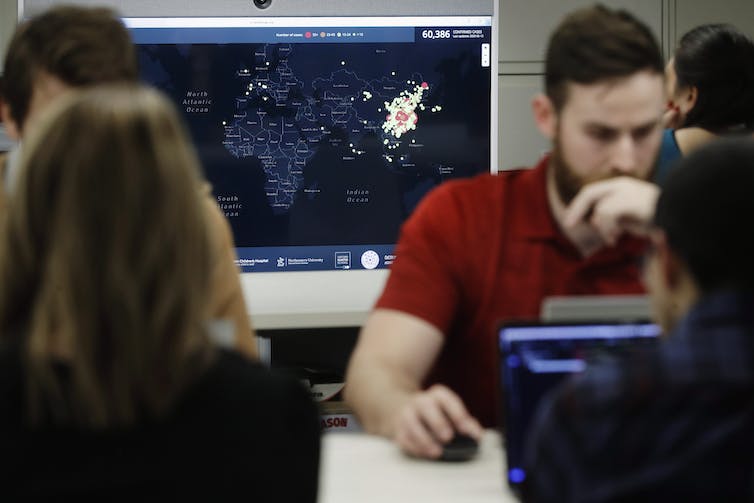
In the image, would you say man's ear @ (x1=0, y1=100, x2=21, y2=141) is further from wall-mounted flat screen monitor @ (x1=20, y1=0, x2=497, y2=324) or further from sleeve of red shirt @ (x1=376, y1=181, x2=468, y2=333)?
wall-mounted flat screen monitor @ (x1=20, y1=0, x2=497, y2=324)

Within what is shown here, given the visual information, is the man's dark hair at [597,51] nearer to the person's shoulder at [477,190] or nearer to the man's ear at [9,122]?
the person's shoulder at [477,190]

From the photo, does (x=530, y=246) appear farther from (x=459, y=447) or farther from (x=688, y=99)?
(x=688, y=99)

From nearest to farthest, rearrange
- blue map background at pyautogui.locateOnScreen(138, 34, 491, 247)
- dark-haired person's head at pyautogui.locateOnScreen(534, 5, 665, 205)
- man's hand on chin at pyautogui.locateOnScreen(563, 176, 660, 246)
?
man's hand on chin at pyautogui.locateOnScreen(563, 176, 660, 246) → dark-haired person's head at pyautogui.locateOnScreen(534, 5, 665, 205) → blue map background at pyautogui.locateOnScreen(138, 34, 491, 247)

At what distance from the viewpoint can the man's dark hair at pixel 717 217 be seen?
2.89ft

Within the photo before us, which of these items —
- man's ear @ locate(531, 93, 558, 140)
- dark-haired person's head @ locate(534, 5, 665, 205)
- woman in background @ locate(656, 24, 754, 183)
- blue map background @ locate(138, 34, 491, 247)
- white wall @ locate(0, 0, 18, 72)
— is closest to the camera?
dark-haired person's head @ locate(534, 5, 665, 205)

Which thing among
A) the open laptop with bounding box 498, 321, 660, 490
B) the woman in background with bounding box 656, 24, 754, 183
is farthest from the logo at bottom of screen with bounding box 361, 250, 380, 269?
the open laptop with bounding box 498, 321, 660, 490

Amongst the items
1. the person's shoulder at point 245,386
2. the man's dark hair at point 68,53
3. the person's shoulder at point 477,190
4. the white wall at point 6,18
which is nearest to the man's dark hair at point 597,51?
the person's shoulder at point 477,190

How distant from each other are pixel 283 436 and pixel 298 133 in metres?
2.18

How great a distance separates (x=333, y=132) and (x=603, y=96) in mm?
1504

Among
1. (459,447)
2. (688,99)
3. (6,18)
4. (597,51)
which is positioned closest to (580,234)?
(597,51)

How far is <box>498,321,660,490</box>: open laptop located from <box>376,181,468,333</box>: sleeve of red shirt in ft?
1.69

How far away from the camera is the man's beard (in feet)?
5.83

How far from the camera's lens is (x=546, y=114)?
1834 millimetres

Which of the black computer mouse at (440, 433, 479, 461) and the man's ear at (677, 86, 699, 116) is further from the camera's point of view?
the man's ear at (677, 86, 699, 116)
